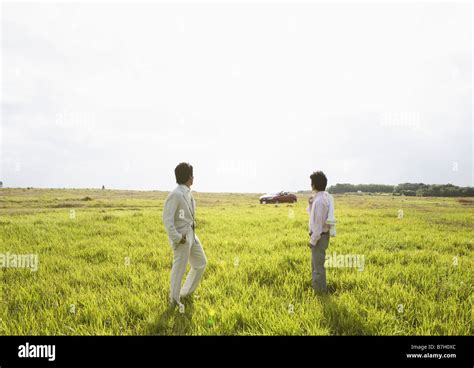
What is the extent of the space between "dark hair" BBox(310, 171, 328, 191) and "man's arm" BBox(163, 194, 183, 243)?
7.83ft

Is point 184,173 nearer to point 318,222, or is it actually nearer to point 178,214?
point 178,214

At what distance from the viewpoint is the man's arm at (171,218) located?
3.90 meters

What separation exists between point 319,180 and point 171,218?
8.50 ft

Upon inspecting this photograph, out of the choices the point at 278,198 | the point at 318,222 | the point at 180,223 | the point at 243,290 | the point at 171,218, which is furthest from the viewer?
the point at 278,198

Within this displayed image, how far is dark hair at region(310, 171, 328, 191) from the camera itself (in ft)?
15.3

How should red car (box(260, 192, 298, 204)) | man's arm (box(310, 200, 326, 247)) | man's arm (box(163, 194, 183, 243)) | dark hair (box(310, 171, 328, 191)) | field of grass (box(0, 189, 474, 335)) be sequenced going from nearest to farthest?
field of grass (box(0, 189, 474, 335)) → man's arm (box(163, 194, 183, 243)) → man's arm (box(310, 200, 326, 247)) → dark hair (box(310, 171, 328, 191)) → red car (box(260, 192, 298, 204))

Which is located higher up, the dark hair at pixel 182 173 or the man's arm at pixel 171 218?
the dark hair at pixel 182 173

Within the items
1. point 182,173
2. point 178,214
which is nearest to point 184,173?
point 182,173

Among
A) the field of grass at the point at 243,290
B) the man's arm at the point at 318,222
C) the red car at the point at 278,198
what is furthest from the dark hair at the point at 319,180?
the red car at the point at 278,198

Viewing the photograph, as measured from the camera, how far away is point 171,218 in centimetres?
398

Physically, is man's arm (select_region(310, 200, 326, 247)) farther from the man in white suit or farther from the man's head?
the man's head

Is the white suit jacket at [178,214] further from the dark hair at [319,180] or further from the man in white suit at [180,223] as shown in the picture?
the dark hair at [319,180]

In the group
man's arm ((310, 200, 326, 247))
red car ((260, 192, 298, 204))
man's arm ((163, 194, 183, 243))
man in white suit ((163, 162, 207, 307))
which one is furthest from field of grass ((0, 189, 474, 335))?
red car ((260, 192, 298, 204))
